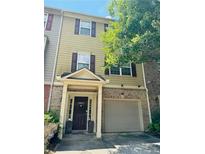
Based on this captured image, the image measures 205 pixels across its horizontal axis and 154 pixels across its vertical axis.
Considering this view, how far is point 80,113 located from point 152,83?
356 cm

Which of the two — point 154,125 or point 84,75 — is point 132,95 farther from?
point 84,75

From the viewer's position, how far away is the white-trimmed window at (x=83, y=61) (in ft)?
23.1

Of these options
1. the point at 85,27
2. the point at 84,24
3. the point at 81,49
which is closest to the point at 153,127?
the point at 81,49

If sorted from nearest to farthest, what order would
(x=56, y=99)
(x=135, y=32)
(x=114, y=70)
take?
1. (x=135, y=32)
2. (x=56, y=99)
3. (x=114, y=70)

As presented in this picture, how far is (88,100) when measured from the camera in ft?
23.1

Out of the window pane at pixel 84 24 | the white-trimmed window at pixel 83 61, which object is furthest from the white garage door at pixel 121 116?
the window pane at pixel 84 24

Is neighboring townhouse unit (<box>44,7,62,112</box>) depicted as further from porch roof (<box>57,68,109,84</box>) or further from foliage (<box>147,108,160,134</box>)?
foliage (<box>147,108,160,134</box>)

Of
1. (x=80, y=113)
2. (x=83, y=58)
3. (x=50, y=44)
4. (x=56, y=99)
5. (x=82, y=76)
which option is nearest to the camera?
(x=82, y=76)

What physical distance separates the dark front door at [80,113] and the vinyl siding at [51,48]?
1496 millimetres

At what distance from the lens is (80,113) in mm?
6812
